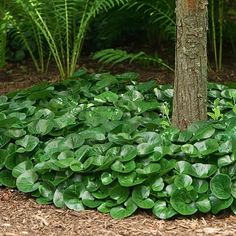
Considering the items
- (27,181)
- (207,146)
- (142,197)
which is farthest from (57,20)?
(142,197)

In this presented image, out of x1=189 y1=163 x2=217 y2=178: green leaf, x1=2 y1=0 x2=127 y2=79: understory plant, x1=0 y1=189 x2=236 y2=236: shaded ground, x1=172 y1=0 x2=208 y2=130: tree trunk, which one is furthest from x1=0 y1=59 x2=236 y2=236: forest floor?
x1=2 y1=0 x2=127 y2=79: understory plant

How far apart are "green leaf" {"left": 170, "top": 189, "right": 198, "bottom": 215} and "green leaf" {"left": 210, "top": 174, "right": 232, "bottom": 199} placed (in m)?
0.13

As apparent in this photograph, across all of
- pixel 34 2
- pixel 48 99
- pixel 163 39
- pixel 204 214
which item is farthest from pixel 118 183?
pixel 163 39

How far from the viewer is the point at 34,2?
203 inches

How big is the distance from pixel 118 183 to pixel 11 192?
→ 0.70 meters

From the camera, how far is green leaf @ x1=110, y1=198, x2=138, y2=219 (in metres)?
3.24

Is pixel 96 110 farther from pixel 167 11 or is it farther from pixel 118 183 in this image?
pixel 167 11

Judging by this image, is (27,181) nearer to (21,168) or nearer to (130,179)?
(21,168)

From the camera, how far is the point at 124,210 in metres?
3.27

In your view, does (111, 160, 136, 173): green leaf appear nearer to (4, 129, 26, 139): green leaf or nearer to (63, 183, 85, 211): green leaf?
(63, 183, 85, 211): green leaf

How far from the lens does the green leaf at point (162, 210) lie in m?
3.20

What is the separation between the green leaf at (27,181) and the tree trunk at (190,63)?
36.9 inches

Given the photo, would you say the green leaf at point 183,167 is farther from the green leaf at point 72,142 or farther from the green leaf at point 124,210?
the green leaf at point 72,142

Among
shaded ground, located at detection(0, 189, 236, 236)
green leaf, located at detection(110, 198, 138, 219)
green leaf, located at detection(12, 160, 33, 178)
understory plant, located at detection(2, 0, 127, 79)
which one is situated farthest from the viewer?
understory plant, located at detection(2, 0, 127, 79)
